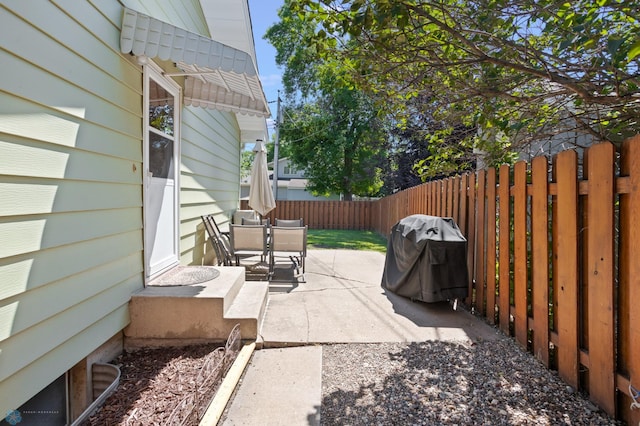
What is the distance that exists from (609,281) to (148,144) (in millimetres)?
4162

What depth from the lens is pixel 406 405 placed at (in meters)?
2.54

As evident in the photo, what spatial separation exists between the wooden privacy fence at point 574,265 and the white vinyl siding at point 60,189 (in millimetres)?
3533

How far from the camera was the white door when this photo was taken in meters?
3.93

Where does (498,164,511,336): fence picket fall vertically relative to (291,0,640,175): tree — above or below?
below

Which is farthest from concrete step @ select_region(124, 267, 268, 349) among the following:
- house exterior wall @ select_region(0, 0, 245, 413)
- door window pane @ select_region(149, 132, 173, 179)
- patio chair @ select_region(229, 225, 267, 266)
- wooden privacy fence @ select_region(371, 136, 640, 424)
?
wooden privacy fence @ select_region(371, 136, 640, 424)

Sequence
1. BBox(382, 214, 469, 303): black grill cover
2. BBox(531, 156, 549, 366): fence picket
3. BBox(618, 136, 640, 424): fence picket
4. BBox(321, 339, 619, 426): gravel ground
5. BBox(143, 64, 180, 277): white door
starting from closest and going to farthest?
BBox(618, 136, 640, 424): fence picket < BBox(321, 339, 619, 426): gravel ground < BBox(531, 156, 549, 366): fence picket < BBox(143, 64, 180, 277): white door < BBox(382, 214, 469, 303): black grill cover

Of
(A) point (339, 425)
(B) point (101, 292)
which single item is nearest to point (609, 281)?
(A) point (339, 425)

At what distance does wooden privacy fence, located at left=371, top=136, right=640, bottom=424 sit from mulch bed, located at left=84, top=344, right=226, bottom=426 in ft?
8.71

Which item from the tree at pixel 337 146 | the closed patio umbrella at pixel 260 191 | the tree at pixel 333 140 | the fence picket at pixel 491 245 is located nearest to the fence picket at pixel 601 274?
the fence picket at pixel 491 245

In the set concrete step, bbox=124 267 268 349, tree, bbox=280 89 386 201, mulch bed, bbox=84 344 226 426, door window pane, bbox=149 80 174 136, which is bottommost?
mulch bed, bbox=84 344 226 426

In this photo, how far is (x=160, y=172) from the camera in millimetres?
4410

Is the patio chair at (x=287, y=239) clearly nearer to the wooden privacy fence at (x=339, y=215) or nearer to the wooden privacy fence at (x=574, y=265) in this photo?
the wooden privacy fence at (x=574, y=265)

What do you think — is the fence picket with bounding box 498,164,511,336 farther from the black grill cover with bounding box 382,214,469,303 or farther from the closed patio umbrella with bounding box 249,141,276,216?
the closed patio umbrella with bounding box 249,141,276,216

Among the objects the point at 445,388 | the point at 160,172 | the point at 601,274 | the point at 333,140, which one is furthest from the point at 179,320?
the point at 333,140
